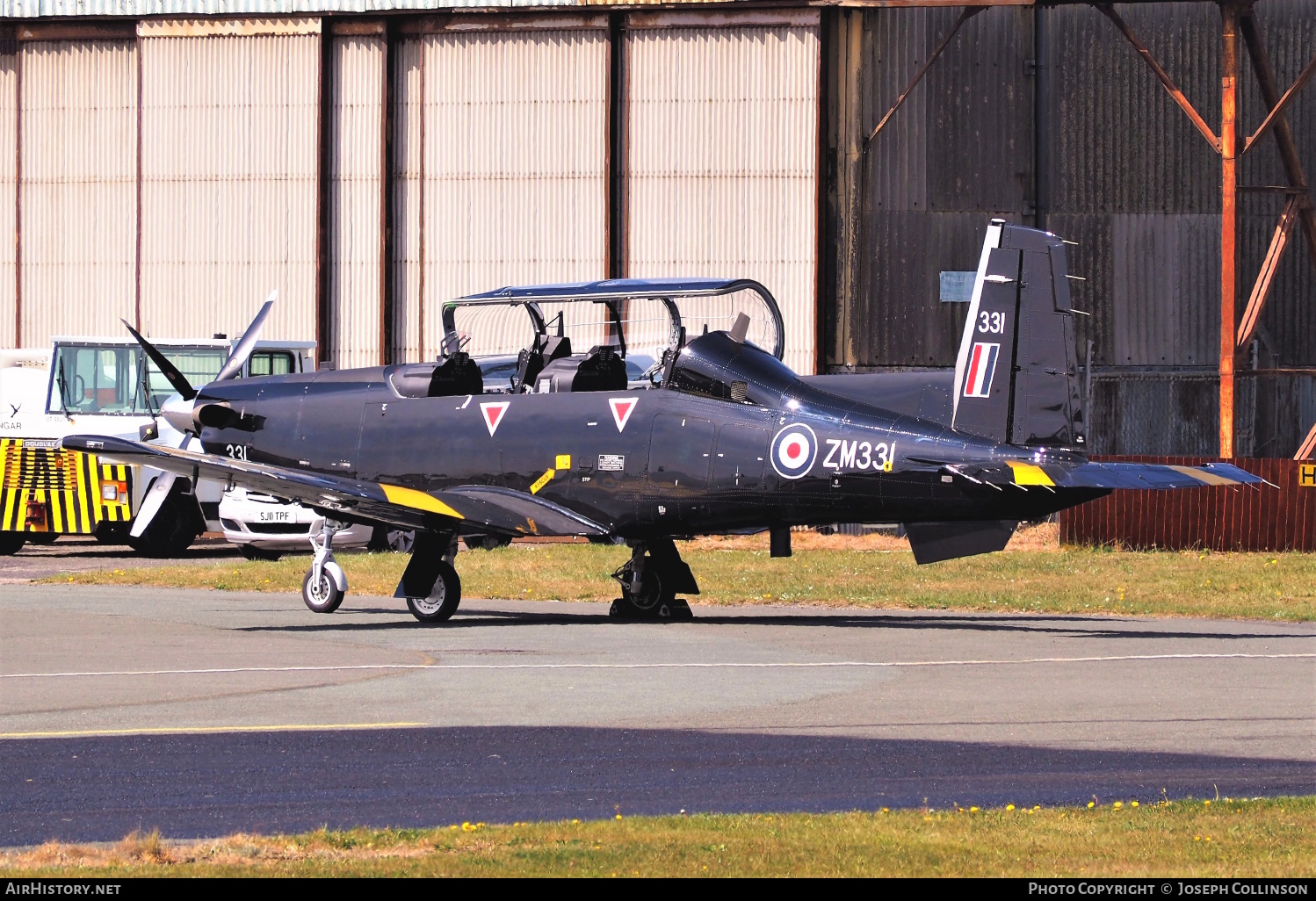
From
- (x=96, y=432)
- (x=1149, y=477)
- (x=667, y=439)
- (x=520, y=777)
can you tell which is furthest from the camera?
(x=96, y=432)

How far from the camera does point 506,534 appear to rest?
62.2ft

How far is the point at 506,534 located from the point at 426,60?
2465 cm

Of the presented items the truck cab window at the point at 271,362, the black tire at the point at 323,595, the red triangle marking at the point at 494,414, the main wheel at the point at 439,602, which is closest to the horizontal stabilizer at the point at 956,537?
the red triangle marking at the point at 494,414

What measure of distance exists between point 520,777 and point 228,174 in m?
34.2

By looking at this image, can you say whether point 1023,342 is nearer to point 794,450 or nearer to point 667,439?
point 794,450

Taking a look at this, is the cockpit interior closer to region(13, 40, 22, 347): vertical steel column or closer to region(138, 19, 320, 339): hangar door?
region(138, 19, 320, 339): hangar door

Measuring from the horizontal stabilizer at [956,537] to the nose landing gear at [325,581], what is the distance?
6.76 m

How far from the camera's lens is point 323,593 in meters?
20.2

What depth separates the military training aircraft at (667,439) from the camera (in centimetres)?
1708

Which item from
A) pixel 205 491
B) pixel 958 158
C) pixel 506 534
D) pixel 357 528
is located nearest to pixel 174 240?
pixel 205 491

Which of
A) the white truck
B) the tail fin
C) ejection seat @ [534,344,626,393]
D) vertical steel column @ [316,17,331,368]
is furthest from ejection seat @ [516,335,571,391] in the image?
vertical steel column @ [316,17,331,368]

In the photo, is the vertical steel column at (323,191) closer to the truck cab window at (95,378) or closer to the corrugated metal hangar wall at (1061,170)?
the truck cab window at (95,378)

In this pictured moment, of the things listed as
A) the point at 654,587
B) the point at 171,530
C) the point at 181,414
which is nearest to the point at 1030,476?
the point at 654,587

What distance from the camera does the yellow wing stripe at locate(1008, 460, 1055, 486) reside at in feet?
53.2
